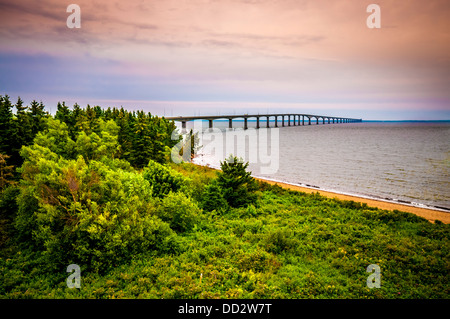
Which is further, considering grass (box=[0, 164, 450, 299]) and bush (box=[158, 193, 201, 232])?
bush (box=[158, 193, 201, 232])

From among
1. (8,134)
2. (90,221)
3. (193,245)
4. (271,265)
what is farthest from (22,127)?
(271,265)

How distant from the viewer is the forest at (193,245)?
11094mm

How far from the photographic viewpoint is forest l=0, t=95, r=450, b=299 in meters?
11.1

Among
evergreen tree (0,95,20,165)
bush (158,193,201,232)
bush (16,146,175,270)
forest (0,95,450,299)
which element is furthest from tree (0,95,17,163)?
bush (158,193,201,232)

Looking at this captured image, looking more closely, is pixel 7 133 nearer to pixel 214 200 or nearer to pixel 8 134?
pixel 8 134

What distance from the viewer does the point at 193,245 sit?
50.0 feet

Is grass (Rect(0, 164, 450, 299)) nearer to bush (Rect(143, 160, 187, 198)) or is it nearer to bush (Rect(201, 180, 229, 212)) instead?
bush (Rect(201, 180, 229, 212))

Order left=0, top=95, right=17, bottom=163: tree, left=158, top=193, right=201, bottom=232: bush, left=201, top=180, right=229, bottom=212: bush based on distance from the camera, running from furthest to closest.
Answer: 1. left=0, top=95, right=17, bottom=163: tree
2. left=201, top=180, right=229, bottom=212: bush
3. left=158, top=193, right=201, bottom=232: bush

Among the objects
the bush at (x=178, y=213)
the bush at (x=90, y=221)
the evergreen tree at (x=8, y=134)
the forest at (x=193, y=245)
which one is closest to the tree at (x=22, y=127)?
the evergreen tree at (x=8, y=134)

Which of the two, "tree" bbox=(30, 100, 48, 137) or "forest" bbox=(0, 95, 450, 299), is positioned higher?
"tree" bbox=(30, 100, 48, 137)

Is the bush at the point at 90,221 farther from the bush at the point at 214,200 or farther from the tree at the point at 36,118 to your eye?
the tree at the point at 36,118

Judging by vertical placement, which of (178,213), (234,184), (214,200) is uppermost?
(234,184)
